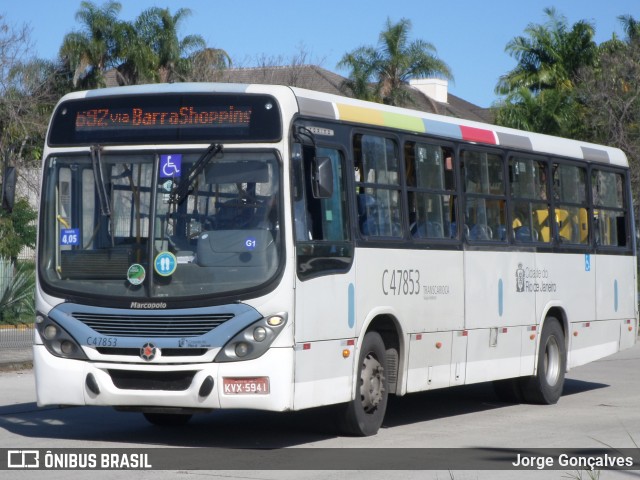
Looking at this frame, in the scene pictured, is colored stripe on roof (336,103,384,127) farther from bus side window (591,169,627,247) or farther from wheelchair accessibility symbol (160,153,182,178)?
bus side window (591,169,627,247)

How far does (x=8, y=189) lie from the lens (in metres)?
11.2

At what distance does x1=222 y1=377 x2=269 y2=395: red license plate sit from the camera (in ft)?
33.2

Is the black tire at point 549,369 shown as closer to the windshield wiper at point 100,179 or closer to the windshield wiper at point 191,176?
the windshield wiper at point 191,176

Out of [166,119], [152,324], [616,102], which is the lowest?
[152,324]

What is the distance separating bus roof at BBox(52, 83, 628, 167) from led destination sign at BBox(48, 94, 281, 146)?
0.29 feet

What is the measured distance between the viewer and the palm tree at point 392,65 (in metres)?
46.8

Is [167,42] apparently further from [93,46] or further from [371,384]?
[371,384]

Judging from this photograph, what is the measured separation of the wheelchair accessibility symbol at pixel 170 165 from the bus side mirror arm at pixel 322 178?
1165 mm

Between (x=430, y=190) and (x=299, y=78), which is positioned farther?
(x=299, y=78)

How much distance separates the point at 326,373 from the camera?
10.7 metres

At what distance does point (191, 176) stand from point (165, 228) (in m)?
0.50

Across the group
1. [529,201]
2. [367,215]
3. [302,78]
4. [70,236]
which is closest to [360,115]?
[367,215]

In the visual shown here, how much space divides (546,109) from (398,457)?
31.2m

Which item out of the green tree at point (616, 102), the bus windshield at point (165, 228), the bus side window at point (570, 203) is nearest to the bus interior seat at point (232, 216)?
the bus windshield at point (165, 228)
